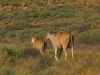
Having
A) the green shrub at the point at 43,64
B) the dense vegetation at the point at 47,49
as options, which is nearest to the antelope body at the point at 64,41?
the dense vegetation at the point at 47,49

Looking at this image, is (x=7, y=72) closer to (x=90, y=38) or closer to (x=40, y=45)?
(x=40, y=45)

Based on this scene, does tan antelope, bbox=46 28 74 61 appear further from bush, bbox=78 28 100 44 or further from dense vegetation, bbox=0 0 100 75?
bush, bbox=78 28 100 44

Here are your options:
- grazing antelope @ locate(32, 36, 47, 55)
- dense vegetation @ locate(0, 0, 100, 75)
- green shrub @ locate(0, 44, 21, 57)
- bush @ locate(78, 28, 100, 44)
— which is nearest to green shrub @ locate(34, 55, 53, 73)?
dense vegetation @ locate(0, 0, 100, 75)

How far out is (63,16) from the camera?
148 feet

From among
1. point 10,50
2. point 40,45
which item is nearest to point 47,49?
point 40,45

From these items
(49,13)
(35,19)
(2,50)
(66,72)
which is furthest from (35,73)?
(49,13)

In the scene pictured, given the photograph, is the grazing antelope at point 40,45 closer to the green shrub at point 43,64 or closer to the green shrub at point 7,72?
the green shrub at point 43,64

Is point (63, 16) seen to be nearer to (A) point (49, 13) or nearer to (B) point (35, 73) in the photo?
(A) point (49, 13)

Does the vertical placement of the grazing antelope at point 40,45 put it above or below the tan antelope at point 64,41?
below

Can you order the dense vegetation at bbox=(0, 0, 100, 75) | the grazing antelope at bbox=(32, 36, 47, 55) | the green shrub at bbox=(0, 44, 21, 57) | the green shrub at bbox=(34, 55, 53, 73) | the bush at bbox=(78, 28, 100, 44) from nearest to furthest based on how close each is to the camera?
the dense vegetation at bbox=(0, 0, 100, 75) < the green shrub at bbox=(34, 55, 53, 73) < the green shrub at bbox=(0, 44, 21, 57) < the grazing antelope at bbox=(32, 36, 47, 55) < the bush at bbox=(78, 28, 100, 44)

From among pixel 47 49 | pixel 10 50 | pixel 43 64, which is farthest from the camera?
pixel 47 49

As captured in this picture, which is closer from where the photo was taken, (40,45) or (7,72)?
(7,72)

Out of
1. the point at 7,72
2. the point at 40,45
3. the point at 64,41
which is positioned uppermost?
the point at 7,72

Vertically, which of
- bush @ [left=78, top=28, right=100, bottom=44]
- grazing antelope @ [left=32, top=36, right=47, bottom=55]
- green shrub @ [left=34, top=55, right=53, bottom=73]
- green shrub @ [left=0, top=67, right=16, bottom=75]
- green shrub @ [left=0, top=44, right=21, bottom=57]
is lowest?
bush @ [left=78, top=28, right=100, bottom=44]
